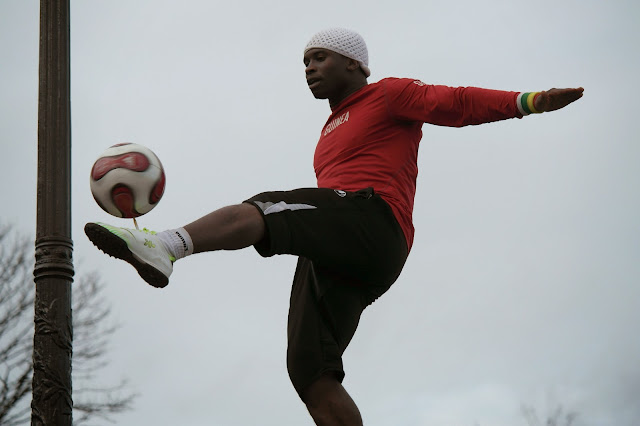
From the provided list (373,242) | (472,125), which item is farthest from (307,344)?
(472,125)

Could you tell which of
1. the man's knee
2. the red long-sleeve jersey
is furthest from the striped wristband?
the man's knee

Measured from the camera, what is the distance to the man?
5.12 meters

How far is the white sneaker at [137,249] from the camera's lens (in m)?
4.37

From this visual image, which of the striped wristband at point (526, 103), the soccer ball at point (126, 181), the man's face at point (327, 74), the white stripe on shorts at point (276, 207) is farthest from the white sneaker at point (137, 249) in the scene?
the striped wristband at point (526, 103)

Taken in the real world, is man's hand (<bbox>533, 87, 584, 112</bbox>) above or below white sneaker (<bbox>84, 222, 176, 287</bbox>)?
above

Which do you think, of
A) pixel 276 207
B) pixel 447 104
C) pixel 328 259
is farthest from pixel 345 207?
pixel 447 104

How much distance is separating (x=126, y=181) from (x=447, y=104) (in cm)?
185

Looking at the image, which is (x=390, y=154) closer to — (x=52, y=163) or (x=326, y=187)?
(x=326, y=187)

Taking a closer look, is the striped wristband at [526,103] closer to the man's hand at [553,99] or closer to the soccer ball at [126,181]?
the man's hand at [553,99]

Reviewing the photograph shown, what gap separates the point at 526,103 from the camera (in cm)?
527

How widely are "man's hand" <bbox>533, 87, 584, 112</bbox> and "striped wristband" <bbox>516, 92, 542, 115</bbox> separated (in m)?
0.02

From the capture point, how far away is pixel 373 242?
5430 millimetres

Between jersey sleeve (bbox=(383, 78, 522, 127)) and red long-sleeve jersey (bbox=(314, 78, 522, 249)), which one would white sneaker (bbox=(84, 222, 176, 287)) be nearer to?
red long-sleeve jersey (bbox=(314, 78, 522, 249))

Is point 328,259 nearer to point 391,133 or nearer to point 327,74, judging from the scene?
point 391,133
